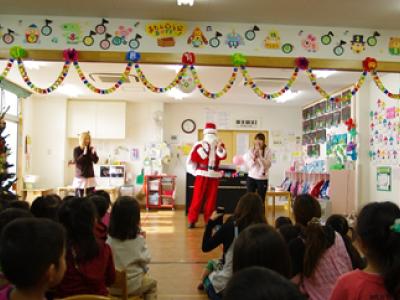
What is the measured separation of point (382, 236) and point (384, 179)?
5.24 m

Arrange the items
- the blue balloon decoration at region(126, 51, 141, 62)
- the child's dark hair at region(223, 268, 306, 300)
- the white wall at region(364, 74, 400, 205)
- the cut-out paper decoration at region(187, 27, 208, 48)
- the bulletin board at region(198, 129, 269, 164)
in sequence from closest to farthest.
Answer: the child's dark hair at region(223, 268, 306, 300)
the blue balloon decoration at region(126, 51, 141, 62)
the cut-out paper decoration at region(187, 27, 208, 48)
the white wall at region(364, 74, 400, 205)
the bulletin board at region(198, 129, 269, 164)

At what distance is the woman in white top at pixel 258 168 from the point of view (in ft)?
18.5

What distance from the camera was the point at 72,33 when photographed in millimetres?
4121

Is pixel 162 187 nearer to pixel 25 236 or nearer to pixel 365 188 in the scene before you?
pixel 365 188

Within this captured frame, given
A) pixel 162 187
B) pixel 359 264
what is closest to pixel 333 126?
pixel 162 187

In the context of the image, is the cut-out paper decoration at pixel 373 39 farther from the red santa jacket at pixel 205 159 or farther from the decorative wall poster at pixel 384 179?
the red santa jacket at pixel 205 159

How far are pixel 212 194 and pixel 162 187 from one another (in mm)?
2886

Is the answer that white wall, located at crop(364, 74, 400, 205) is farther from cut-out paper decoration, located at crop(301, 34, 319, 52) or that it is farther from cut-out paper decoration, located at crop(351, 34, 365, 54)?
cut-out paper decoration, located at crop(301, 34, 319, 52)

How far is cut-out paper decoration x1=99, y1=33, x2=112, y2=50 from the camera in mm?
4137

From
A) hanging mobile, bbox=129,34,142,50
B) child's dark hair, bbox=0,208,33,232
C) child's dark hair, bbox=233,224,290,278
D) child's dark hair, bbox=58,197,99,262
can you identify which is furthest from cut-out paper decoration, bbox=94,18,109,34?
child's dark hair, bbox=233,224,290,278

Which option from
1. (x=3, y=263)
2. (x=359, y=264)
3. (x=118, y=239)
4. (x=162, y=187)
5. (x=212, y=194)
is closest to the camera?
(x=3, y=263)

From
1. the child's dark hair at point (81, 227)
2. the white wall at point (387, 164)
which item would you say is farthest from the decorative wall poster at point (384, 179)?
the child's dark hair at point (81, 227)

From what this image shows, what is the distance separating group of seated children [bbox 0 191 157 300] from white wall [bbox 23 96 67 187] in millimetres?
5990

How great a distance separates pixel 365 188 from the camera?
6.36m
